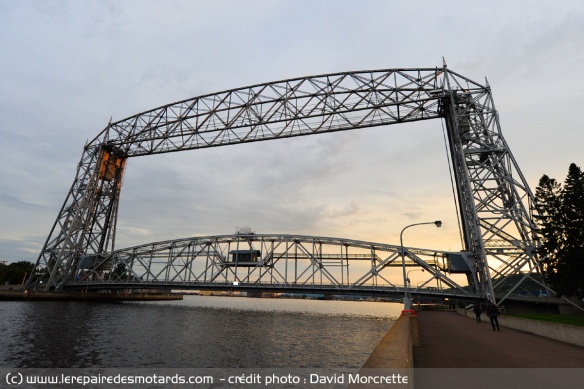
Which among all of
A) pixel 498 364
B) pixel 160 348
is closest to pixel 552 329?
pixel 498 364

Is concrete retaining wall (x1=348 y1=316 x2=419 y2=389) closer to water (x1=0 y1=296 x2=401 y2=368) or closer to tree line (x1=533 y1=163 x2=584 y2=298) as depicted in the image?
water (x1=0 y1=296 x2=401 y2=368)

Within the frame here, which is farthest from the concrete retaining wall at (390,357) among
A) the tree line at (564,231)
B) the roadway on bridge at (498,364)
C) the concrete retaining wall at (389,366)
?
the tree line at (564,231)

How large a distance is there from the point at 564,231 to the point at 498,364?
2244cm

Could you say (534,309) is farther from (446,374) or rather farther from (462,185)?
(446,374)

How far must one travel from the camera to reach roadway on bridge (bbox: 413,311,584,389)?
308 inches

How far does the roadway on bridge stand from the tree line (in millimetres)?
11505

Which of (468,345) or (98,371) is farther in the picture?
(468,345)

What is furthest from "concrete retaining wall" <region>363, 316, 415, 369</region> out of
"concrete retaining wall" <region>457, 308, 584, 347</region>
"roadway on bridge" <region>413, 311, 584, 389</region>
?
"concrete retaining wall" <region>457, 308, 584, 347</region>

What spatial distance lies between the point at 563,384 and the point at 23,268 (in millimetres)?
128521

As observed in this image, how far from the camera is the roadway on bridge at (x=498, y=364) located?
7828 millimetres

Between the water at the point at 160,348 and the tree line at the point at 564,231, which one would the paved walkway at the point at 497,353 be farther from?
the tree line at the point at 564,231

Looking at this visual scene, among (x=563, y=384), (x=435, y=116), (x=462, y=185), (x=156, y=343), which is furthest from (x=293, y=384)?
(x=435, y=116)

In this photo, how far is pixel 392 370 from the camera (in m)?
4.51

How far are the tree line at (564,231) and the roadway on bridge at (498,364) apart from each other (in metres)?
11.5
